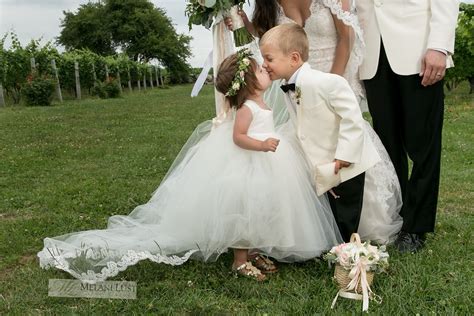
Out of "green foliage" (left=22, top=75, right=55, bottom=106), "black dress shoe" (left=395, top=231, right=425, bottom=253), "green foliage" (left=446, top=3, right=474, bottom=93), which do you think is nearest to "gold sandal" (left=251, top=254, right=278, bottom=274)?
"black dress shoe" (left=395, top=231, right=425, bottom=253)

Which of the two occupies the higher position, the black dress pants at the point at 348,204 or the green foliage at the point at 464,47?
the green foliage at the point at 464,47

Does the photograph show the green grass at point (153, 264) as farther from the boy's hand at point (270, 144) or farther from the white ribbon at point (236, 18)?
the white ribbon at point (236, 18)

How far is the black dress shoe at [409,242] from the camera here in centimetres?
367

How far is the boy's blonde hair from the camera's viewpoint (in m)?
3.13

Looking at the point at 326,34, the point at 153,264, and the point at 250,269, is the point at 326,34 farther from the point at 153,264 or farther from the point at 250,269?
the point at 153,264

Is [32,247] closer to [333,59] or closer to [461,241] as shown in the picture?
[333,59]

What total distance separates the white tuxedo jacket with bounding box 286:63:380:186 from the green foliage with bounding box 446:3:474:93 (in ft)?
46.2

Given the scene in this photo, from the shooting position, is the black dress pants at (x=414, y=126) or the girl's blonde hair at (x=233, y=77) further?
the black dress pants at (x=414, y=126)

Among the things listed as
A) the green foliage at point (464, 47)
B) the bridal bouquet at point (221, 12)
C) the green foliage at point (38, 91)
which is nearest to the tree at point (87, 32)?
the green foliage at point (38, 91)

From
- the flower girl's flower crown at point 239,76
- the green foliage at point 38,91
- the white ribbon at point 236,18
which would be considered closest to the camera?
the flower girl's flower crown at point 239,76

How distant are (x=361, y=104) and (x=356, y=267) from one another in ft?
4.49

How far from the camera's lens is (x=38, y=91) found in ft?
67.7

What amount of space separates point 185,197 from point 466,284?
166cm

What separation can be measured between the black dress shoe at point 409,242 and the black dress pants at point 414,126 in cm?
5
